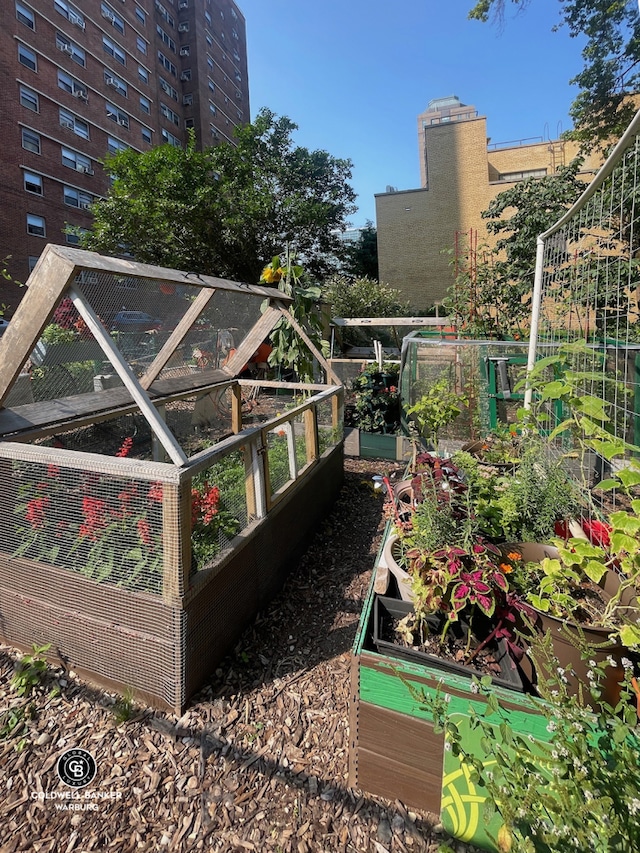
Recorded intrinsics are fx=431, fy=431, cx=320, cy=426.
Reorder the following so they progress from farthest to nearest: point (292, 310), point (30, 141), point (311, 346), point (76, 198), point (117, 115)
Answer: point (117, 115), point (76, 198), point (30, 141), point (292, 310), point (311, 346)

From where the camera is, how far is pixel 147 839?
1439 mm

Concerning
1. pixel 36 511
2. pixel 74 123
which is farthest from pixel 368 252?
pixel 36 511

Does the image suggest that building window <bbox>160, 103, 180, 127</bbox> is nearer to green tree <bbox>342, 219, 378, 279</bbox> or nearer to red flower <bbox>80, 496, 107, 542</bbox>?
green tree <bbox>342, 219, 378, 279</bbox>

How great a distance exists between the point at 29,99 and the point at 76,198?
12.9 feet

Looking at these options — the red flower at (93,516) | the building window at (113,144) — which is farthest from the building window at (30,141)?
the red flower at (93,516)

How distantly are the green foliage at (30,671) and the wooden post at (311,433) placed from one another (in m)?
2.13

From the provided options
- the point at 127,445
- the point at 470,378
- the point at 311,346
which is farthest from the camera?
the point at 470,378

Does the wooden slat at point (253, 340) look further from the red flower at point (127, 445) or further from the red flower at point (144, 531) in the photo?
the red flower at point (144, 531)

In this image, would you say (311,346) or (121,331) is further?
(311,346)

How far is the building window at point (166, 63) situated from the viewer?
28094 millimetres

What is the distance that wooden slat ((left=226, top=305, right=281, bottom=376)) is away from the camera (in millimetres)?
Answer: 4695

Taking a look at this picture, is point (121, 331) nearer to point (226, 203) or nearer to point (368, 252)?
point (226, 203)

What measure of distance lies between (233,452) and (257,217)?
1503 centimetres

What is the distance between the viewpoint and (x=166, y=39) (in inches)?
1145
